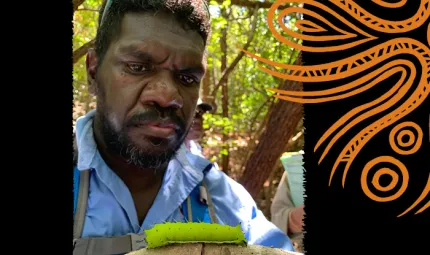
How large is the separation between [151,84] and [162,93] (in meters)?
0.04

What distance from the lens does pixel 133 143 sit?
0.95 m

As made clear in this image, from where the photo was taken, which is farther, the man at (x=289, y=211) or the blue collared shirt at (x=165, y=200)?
the man at (x=289, y=211)

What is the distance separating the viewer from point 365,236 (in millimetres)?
507

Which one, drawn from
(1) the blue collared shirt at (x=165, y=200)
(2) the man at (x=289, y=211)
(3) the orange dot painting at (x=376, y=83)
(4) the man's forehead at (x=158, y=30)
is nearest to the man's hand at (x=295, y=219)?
(2) the man at (x=289, y=211)

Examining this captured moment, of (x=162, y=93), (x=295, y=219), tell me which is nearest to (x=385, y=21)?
(x=162, y=93)

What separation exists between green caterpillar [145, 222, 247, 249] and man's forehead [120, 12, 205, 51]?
0.53m

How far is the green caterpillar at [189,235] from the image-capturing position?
19.2 inches

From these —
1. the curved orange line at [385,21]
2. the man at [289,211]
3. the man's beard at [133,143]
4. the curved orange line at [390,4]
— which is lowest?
the man at [289,211]

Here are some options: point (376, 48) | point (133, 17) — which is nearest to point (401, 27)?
point (376, 48)

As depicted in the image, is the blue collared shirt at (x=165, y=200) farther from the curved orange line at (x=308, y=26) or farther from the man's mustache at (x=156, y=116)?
the curved orange line at (x=308, y=26)

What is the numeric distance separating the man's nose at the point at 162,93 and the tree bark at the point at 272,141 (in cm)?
162

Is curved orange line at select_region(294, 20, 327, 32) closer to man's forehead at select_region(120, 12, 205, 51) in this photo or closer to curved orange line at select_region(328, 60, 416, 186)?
curved orange line at select_region(328, 60, 416, 186)

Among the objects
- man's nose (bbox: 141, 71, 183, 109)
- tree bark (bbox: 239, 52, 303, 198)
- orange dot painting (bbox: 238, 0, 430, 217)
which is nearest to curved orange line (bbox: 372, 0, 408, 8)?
orange dot painting (bbox: 238, 0, 430, 217)
